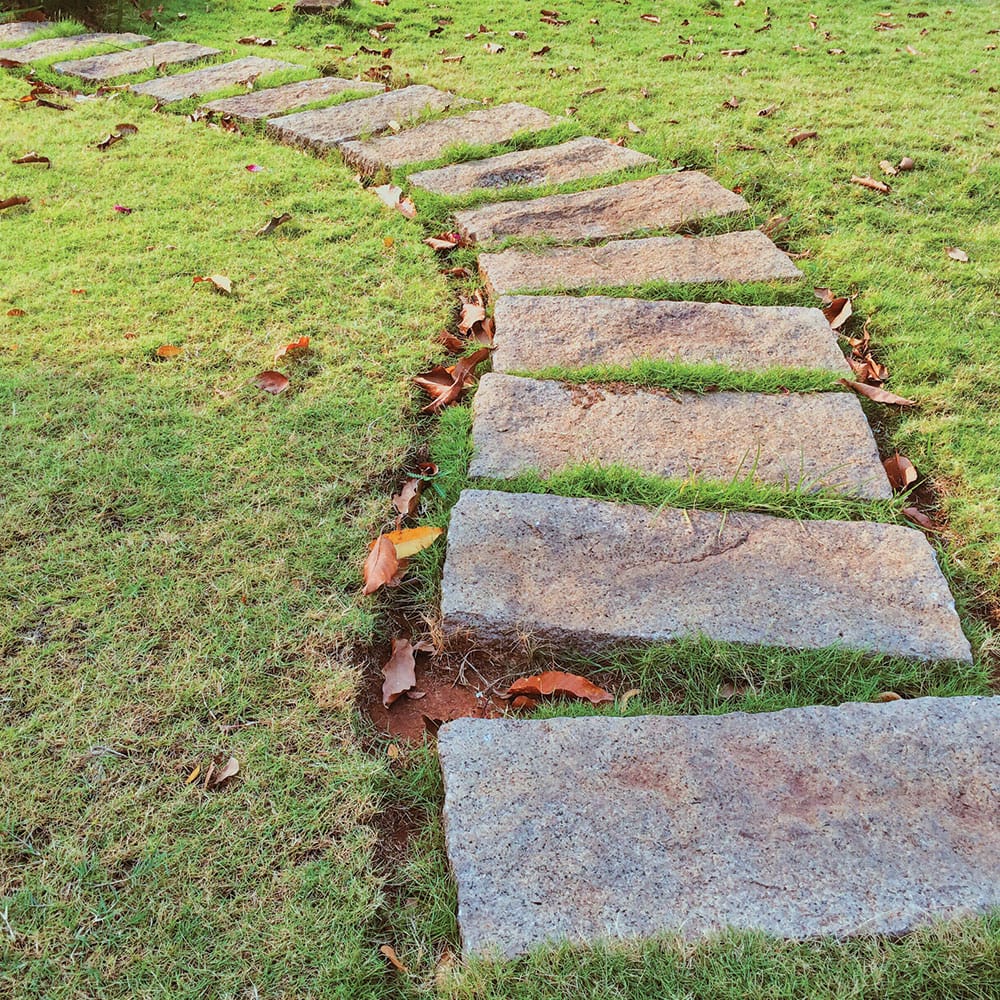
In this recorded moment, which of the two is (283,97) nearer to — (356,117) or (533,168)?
(356,117)

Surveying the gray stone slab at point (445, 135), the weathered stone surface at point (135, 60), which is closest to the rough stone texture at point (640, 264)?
the gray stone slab at point (445, 135)

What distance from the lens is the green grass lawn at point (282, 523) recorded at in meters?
1.17

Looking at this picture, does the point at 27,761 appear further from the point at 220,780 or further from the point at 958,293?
the point at 958,293

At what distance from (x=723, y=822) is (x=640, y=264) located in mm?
2081

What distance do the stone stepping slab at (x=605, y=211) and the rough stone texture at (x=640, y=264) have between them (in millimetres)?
125

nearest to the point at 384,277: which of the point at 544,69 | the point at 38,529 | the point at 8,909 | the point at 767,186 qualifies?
the point at 38,529

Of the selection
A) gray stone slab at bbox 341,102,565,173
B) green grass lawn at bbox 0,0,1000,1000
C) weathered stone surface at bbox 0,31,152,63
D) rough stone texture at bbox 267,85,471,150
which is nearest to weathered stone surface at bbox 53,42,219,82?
weathered stone surface at bbox 0,31,152,63

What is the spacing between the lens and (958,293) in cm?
271

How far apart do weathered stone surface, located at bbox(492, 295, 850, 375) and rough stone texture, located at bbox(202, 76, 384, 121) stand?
7.35 ft

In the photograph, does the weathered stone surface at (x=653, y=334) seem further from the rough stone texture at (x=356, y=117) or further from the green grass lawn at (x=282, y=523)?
the rough stone texture at (x=356, y=117)

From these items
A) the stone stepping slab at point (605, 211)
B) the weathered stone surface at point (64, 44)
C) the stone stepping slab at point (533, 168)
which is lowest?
the stone stepping slab at point (605, 211)

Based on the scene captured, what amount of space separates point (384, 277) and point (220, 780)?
192 centimetres

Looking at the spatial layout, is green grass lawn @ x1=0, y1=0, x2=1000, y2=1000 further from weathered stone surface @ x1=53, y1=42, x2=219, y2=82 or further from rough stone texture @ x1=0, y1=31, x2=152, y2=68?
rough stone texture @ x1=0, y1=31, x2=152, y2=68

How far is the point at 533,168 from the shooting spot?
11.5 ft
